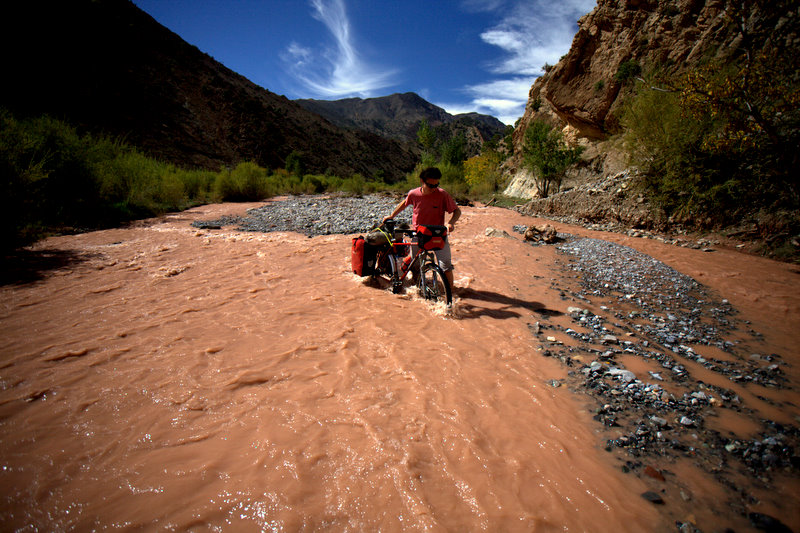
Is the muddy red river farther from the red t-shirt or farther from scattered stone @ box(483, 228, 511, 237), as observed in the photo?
scattered stone @ box(483, 228, 511, 237)

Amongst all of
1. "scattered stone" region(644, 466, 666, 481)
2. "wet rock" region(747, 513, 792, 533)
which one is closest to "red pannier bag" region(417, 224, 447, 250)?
"scattered stone" region(644, 466, 666, 481)

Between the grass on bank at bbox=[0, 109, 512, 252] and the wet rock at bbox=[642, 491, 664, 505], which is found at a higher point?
the grass on bank at bbox=[0, 109, 512, 252]

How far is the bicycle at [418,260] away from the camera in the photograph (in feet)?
13.8

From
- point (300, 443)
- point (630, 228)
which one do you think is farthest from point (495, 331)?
point (630, 228)

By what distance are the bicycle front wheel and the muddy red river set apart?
24 centimetres

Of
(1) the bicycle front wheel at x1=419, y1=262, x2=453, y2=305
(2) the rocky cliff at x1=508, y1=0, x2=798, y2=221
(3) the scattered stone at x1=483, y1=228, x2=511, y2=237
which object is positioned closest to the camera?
(1) the bicycle front wheel at x1=419, y1=262, x2=453, y2=305

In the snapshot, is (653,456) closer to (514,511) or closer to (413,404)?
(514,511)

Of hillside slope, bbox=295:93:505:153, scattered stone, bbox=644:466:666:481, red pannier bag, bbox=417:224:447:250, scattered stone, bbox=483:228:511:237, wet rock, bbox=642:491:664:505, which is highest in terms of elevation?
hillside slope, bbox=295:93:505:153

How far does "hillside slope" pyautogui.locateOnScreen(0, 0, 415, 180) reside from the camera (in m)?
30.0

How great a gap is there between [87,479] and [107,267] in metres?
6.16

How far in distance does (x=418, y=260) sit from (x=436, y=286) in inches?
19.6

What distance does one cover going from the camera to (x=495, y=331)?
406 centimetres

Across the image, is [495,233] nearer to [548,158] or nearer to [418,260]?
[418,260]

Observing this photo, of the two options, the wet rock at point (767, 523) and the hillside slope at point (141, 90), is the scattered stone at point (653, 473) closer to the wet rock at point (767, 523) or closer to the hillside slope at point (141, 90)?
the wet rock at point (767, 523)
